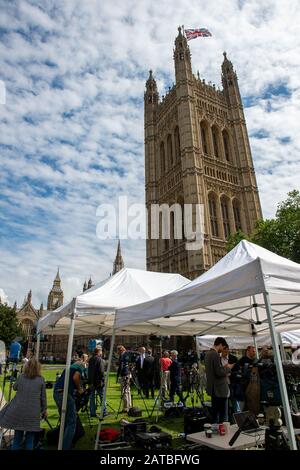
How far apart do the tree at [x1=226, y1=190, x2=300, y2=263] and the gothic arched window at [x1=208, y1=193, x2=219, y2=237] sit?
43.7 ft

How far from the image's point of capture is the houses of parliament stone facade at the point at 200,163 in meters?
40.3

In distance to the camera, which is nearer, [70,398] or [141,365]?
[70,398]

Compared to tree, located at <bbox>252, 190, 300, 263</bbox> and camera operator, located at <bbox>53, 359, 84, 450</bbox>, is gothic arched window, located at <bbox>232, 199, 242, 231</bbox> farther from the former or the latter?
camera operator, located at <bbox>53, 359, 84, 450</bbox>

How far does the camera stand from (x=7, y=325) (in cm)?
4578

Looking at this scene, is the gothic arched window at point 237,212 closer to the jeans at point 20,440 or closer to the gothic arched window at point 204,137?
the gothic arched window at point 204,137

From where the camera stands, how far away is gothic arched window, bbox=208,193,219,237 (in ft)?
133

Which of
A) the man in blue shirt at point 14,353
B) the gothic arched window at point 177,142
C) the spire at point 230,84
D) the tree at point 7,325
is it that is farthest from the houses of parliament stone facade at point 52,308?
the man in blue shirt at point 14,353

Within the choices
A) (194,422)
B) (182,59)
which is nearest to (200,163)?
(182,59)

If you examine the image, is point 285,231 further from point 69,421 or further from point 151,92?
point 151,92

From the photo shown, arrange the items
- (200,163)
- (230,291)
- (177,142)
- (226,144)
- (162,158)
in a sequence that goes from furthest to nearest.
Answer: (162,158) → (226,144) → (177,142) → (200,163) → (230,291)

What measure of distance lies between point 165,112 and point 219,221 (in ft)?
72.7

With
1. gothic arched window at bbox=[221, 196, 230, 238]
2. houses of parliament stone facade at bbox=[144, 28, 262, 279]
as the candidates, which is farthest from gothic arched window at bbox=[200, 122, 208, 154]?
gothic arched window at bbox=[221, 196, 230, 238]

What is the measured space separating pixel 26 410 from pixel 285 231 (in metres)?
24.8

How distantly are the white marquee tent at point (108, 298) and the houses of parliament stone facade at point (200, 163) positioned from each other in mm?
26998
